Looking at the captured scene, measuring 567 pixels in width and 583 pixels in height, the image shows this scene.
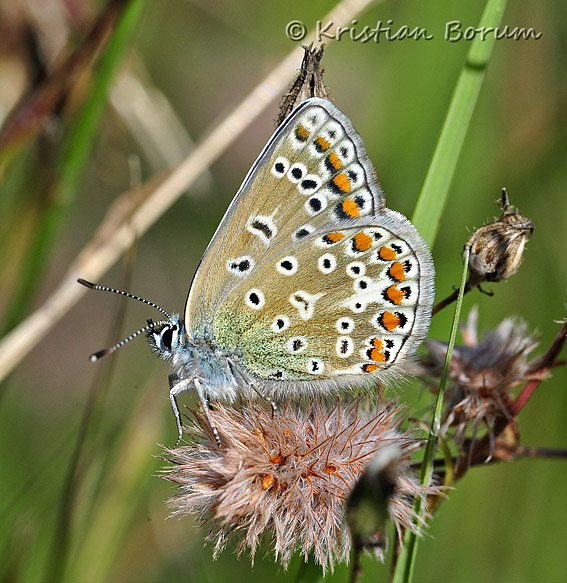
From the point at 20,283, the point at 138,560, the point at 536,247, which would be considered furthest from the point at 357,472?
the point at 536,247

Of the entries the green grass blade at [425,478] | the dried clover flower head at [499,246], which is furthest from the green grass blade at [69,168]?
the green grass blade at [425,478]

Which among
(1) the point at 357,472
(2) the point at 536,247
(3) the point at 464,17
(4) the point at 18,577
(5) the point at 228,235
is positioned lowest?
(4) the point at 18,577

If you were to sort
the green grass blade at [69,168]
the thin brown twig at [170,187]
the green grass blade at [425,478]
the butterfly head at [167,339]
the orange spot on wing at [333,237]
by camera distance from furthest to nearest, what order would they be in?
the thin brown twig at [170,187] < the green grass blade at [69,168] < the butterfly head at [167,339] < the orange spot on wing at [333,237] < the green grass blade at [425,478]

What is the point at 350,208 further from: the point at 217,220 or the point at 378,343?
the point at 217,220

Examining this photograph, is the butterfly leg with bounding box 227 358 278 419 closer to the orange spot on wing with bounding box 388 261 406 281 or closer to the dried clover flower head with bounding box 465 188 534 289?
the orange spot on wing with bounding box 388 261 406 281

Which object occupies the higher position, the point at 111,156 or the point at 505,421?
the point at 111,156

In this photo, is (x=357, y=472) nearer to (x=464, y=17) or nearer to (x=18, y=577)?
(x=18, y=577)

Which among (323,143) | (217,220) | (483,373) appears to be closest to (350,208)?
(323,143)

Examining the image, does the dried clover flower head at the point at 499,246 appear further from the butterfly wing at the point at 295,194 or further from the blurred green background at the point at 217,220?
the blurred green background at the point at 217,220
